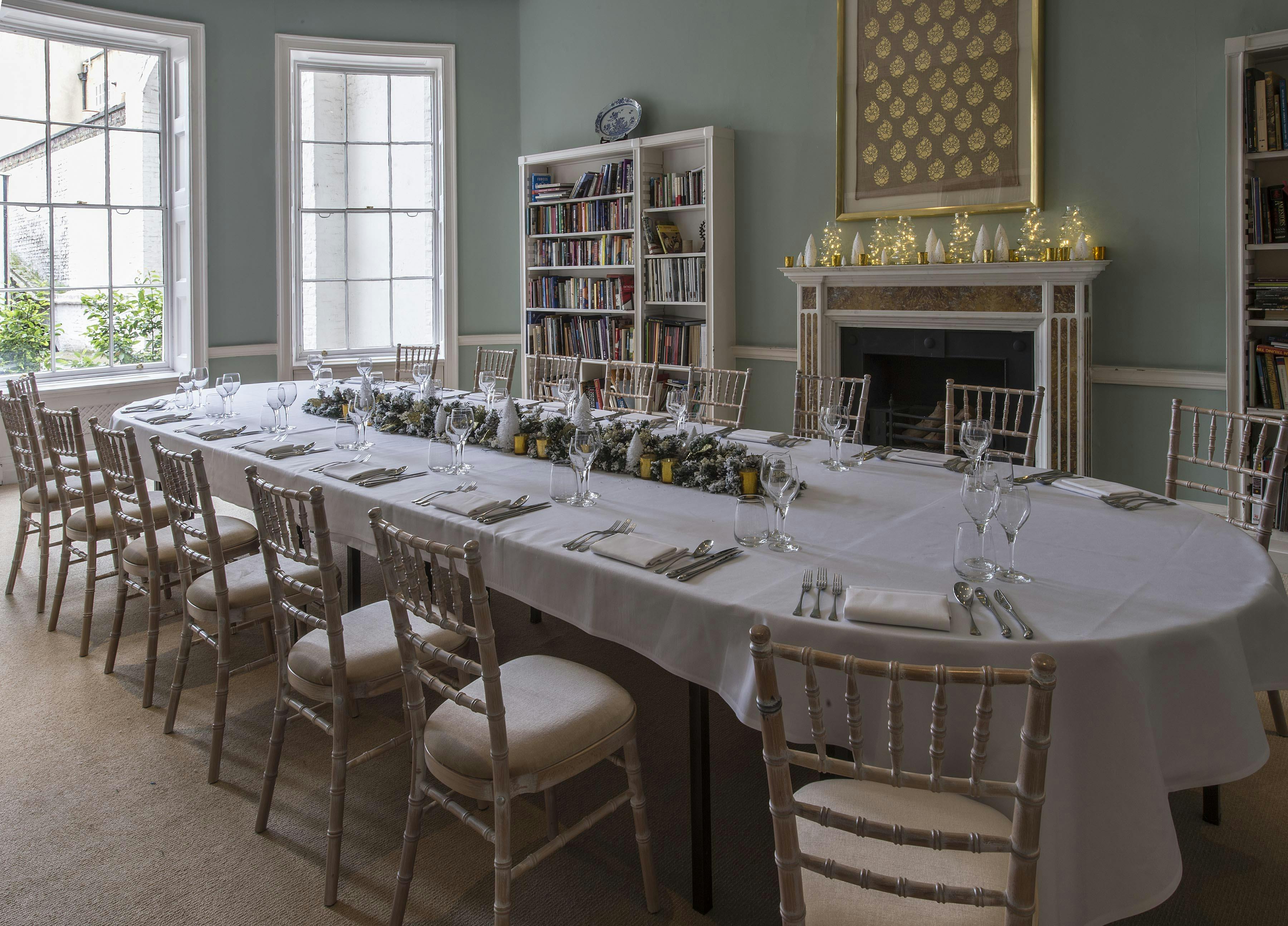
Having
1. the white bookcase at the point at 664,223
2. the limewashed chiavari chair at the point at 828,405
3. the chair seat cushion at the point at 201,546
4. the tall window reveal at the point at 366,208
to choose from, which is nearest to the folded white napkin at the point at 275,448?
the chair seat cushion at the point at 201,546

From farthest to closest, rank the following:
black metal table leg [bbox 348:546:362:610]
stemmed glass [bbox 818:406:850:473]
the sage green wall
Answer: the sage green wall
black metal table leg [bbox 348:546:362:610]
stemmed glass [bbox 818:406:850:473]

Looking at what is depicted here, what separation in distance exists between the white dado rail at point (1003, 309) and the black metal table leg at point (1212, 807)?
233cm

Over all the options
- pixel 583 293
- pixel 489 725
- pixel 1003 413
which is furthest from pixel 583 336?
pixel 489 725

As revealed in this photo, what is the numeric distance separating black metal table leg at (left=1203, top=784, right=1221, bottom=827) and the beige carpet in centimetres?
3

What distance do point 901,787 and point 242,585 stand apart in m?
2.18

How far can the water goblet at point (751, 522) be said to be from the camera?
2.23 metres

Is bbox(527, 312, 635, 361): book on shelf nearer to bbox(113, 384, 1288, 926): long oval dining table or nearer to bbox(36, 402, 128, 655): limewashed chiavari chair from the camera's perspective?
bbox(36, 402, 128, 655): limewashed chiavari chair

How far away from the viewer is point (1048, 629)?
5.46 feet

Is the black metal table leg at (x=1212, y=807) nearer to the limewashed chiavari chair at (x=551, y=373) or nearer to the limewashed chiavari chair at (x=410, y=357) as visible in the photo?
the limewashed chiavari chair at (x=551, y=373)

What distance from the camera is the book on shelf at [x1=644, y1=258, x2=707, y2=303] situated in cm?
611

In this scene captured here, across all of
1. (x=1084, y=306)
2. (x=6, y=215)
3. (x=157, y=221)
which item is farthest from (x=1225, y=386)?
(x=6, y=215)

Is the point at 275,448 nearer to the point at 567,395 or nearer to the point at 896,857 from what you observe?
the point at 567,395

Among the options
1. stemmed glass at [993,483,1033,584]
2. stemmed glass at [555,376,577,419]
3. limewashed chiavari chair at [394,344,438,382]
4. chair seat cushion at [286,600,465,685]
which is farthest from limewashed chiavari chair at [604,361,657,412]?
stemmed glass at [993,483,1033,584]

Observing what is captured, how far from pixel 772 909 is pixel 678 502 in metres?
1.04
